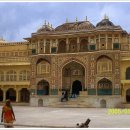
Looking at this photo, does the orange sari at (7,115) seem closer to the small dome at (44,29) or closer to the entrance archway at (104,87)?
the entrance archway at (104,87)

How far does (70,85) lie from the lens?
1518 inches

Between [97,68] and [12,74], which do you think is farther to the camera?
[12,74]

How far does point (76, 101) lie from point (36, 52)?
7.58 metres

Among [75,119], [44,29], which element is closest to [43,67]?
[44,29]

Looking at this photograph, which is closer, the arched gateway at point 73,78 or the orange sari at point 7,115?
the orange sari at point 7,115

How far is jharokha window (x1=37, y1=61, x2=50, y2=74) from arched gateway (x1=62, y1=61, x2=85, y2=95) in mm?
1836

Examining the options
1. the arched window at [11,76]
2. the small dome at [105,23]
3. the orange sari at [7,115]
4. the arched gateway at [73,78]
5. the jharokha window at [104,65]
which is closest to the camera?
the orange sari at [7,115]

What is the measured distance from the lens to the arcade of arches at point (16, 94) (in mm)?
40156

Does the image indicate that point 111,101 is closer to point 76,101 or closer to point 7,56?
point 76,101

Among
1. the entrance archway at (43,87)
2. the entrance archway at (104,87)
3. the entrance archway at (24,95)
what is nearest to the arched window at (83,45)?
the entrance archway at (104,87)

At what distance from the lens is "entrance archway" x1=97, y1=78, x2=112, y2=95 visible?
35.2m

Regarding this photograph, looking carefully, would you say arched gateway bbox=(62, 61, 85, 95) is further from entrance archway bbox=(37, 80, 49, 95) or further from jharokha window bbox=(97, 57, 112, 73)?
jharokha window bbox=(97, 57, 112, 73)

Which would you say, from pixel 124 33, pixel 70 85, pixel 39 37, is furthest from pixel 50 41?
pixel 124 33

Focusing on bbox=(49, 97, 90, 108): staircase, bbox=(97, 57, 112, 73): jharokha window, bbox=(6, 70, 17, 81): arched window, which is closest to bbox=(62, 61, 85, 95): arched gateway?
bbox=(97, 57, 112, 73): jharokha window
